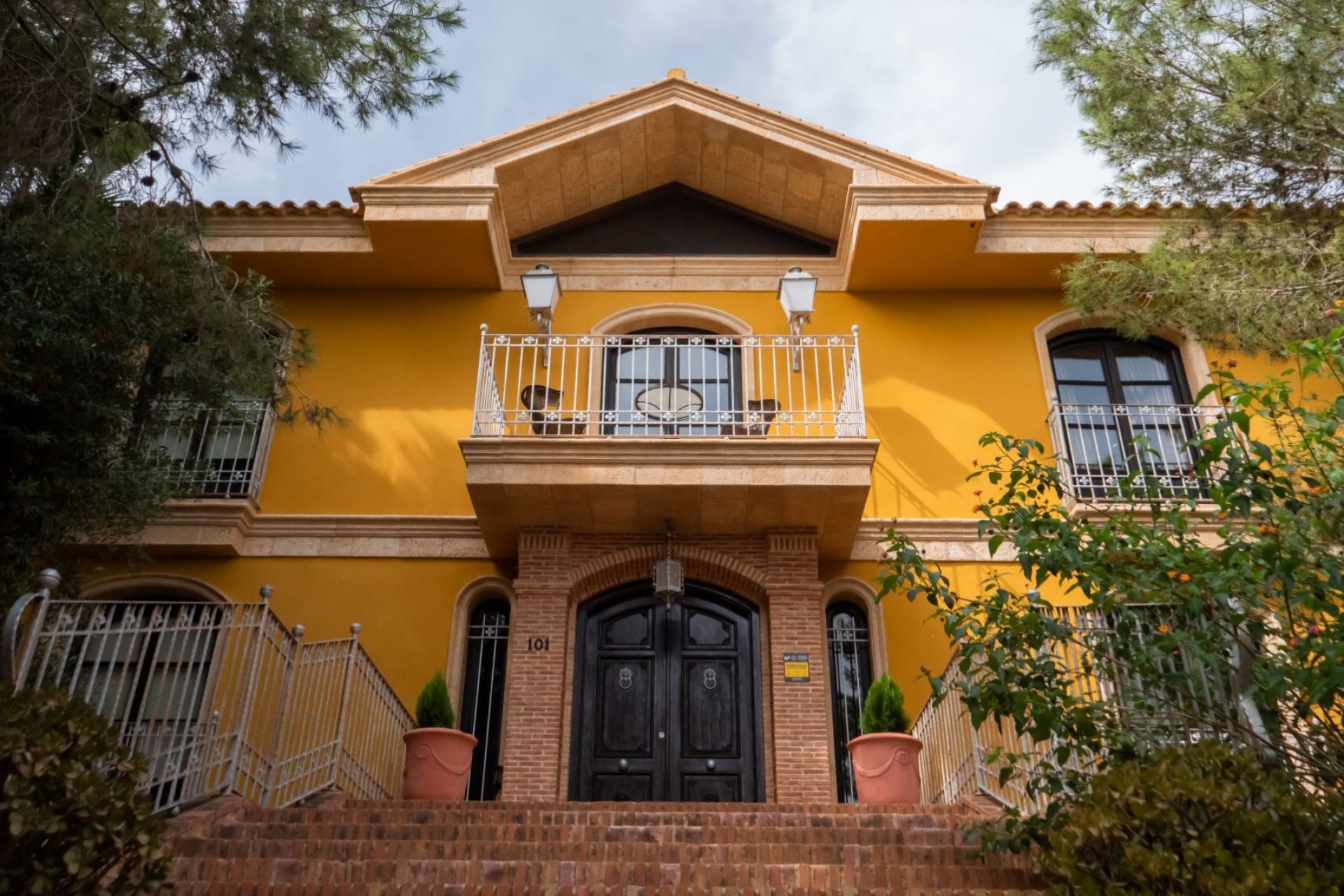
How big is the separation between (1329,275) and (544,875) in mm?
6719

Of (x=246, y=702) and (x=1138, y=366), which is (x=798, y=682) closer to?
(x=246, y=702)

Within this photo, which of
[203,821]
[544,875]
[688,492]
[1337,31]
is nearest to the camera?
[544,875]

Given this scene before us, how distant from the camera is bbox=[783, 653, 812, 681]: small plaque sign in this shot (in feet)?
34.4

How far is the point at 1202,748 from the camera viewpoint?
17.7 ft

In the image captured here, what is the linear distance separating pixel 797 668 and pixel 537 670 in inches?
92.9

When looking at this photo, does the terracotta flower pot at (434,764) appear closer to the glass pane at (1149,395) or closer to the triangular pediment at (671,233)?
the triangular pediment at (671,233)

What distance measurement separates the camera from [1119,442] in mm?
12227

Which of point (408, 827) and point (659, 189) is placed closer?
point (408, 827)

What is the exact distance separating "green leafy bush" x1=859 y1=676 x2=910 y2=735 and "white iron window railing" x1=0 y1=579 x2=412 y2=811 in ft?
13.2

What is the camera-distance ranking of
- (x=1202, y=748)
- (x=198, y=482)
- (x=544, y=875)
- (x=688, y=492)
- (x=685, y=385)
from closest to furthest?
1. (x=1202, y=748)
2. (x=544, y=875)
3. (x=688, y=492)
4. (x=198, y=482)
5. (x=685, y=385)

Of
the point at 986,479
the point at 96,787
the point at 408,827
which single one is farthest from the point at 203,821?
the point at 986,479

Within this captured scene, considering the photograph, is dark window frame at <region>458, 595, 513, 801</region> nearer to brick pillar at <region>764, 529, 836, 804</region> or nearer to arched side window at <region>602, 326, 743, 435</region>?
arched side window at <region>602, 326, 743, 435</region>

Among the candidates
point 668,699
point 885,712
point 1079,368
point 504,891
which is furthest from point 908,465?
point 504,891

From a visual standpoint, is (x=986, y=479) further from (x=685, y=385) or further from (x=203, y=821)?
(x=203, y=821)
